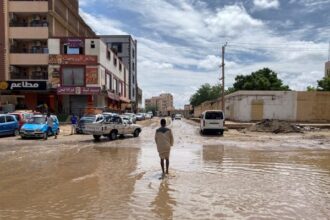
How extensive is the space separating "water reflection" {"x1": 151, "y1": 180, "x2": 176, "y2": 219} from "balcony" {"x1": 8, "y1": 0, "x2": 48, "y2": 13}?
45.4 m

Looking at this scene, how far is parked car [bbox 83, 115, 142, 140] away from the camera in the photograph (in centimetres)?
2451

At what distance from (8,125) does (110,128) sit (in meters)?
8.02

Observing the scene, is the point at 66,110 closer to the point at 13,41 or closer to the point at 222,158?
the point at 13,41

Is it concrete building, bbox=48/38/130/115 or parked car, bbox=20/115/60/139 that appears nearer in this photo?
parked car, bbox=20/115/60/139

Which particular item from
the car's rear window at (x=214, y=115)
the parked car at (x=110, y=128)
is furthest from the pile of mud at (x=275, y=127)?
the parked car at (x=110, y=128)

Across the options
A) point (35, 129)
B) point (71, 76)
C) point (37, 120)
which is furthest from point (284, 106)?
point (35, 129)

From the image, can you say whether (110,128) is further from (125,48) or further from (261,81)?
(125,48)

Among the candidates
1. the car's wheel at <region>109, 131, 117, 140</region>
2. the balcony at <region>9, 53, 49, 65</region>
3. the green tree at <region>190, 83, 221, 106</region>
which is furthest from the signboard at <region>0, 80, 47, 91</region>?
the green tree at <region>190, 83, 221, 106</region>

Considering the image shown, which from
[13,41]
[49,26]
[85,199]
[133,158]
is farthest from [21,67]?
[85,199]

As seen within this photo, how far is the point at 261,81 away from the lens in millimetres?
83875

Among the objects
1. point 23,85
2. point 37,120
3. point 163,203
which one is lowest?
point 163,203

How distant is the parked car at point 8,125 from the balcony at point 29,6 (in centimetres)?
2540

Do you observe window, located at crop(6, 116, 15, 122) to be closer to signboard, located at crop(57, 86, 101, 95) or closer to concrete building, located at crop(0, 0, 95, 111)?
signboard, located at crop(57, 86, 101, 95)

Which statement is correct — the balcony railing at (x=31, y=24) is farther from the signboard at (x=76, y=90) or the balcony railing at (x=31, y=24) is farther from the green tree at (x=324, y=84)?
the green tree at (x=324, y=84)
